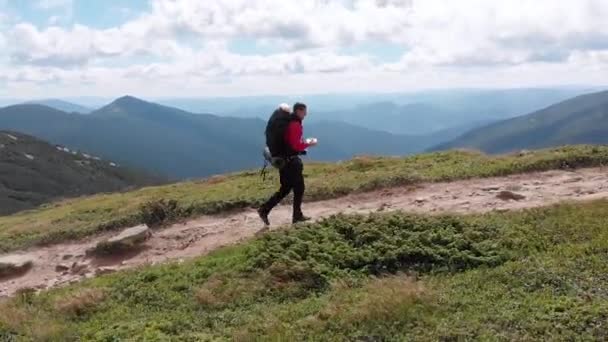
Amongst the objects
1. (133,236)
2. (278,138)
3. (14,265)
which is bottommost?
(14,265)

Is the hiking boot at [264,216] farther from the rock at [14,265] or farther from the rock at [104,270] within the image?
the rock at [14,265]

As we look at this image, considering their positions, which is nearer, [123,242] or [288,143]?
[288,143]

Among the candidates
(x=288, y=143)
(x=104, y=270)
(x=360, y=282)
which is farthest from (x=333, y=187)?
(x=360, y=282)

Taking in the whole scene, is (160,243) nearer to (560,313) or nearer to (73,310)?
(73,310)

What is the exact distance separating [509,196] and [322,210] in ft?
17.0

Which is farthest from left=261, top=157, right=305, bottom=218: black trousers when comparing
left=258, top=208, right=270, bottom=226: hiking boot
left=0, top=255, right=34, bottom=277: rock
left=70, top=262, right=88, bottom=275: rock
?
left=0, top=255, right=34, bottom=277: rock

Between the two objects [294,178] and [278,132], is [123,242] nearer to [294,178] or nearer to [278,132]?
[294,178]

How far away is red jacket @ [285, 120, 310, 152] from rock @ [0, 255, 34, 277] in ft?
26.2

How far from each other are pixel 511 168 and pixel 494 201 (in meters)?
4.35

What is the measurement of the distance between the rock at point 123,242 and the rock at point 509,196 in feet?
31.6

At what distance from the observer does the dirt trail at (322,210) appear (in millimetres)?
15172

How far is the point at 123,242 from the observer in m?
16.2

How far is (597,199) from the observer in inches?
555

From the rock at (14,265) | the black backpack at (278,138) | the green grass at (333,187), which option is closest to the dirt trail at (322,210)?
the rock at (14,265)
